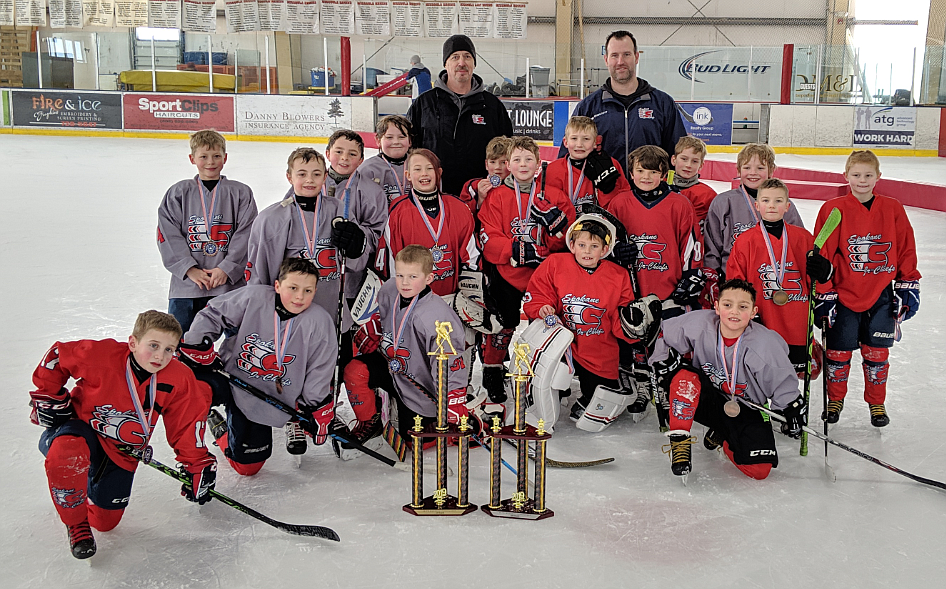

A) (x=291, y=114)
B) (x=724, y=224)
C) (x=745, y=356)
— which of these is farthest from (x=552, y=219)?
(x=291, y=114)

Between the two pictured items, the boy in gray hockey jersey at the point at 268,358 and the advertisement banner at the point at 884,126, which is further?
the advertisement banner at the point at 884,126

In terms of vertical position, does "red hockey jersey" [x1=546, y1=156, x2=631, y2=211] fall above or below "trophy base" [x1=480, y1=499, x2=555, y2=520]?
above

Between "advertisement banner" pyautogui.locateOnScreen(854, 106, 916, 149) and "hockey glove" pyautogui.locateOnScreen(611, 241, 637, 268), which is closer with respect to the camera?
"hockey glove" pyautogui.locateOnScreen(611, 241, 637, 268)

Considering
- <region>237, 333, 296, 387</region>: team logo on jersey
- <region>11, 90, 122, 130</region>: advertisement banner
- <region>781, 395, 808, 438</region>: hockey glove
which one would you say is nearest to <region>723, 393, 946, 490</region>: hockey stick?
<region>781, 395, 808, 438</region>: hockey glove

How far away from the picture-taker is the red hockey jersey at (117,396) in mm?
2125

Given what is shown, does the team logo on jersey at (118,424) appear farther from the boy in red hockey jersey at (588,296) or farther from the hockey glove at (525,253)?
the hockey glove at (525,253)

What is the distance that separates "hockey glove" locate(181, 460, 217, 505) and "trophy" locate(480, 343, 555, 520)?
29.4 inches

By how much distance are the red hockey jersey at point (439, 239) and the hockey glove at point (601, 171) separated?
543 mm

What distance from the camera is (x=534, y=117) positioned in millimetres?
14398

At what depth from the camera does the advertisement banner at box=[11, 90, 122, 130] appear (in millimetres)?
14562

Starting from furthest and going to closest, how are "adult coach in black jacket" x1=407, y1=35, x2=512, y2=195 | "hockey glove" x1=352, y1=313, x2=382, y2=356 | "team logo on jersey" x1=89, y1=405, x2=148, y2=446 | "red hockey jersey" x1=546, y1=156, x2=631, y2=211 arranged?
1. "adult coach in black jacket" x1=407, y1=35, x2=512, y2=195
2. "red hockey jersey" x1=546, y1=156, x2=631, y2=211
3. "hockey glove" x1=352, y1=313, x2=382, y2=356
4. "team logo on jersey" x1=89, y1=405, x2=148, y2=446

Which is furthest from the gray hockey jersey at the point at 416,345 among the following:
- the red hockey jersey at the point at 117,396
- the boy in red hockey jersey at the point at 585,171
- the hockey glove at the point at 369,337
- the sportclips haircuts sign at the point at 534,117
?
the sportclips haircuts sign at the point at 534,117

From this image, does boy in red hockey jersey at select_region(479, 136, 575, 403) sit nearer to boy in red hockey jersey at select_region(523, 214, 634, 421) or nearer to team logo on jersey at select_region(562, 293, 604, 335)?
boy in red hockey jersey at select_region(523, 214, 634, 421)

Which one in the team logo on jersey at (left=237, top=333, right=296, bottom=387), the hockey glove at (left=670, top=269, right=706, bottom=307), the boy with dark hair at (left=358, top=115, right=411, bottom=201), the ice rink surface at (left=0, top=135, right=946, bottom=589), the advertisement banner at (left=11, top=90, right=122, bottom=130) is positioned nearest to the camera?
the ice rink surface at (left=0, top=135, right=946, bottom=589)
